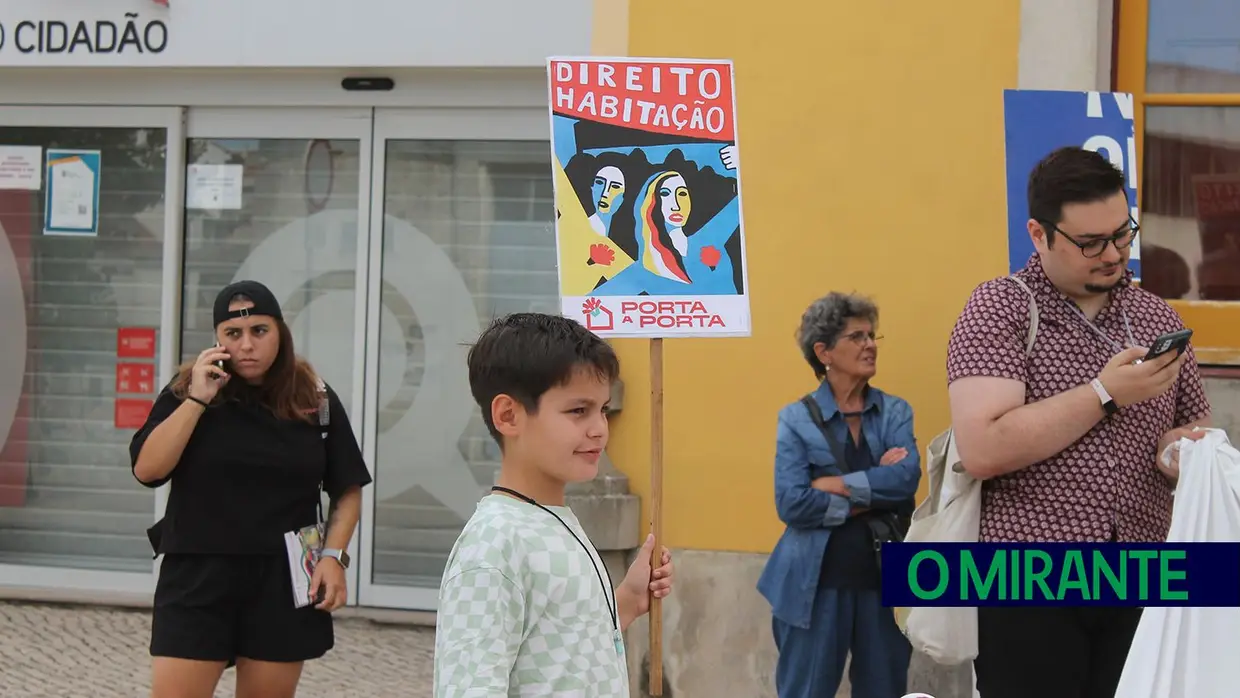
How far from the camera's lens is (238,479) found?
14.9 feet

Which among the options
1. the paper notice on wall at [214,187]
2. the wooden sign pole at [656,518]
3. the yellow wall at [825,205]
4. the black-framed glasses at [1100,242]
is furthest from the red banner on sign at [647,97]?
the paper notice on wall at [214,187]

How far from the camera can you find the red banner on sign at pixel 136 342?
26.2 ft

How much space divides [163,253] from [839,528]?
14.3 feet

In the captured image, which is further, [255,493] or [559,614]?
[255,493]

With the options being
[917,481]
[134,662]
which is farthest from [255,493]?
[134,662]

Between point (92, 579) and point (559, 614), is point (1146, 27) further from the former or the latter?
point (92, 579)

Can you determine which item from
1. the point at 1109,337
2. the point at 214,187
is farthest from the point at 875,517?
the point at 214,187

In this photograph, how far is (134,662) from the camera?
6977 millimetres

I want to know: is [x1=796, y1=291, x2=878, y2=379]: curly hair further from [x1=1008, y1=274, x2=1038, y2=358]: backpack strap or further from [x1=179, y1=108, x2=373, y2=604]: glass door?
[x1=179, y1=108, x2=373, y2=604]: glass door

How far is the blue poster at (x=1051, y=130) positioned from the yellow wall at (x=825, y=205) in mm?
1175

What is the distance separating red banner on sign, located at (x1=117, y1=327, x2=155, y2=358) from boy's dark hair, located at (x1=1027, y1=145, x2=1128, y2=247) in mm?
5608

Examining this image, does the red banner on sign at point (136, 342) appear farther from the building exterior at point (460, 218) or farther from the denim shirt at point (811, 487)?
the denim shirt at point (811, 487)

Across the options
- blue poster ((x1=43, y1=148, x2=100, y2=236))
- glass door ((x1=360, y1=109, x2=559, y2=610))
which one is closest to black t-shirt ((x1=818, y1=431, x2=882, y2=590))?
glass door ((x1=360, y1=109, x2=559, y2=610))

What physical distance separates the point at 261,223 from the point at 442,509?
1825 millimetres
